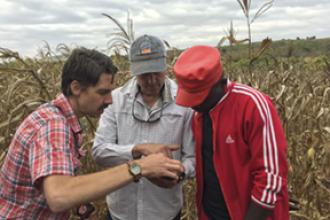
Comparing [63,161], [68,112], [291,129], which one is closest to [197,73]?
[68,112]

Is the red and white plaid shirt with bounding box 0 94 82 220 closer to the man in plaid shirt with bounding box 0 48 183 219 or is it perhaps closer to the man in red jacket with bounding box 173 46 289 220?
the man in plaid shirt with bounding box 0 48 183 219

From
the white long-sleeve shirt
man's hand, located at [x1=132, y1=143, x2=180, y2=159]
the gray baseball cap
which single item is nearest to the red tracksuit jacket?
man's hand, located at [x1=132, y1=143, x2=180, y2=159]

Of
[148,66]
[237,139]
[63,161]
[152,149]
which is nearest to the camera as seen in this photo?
[63,161]

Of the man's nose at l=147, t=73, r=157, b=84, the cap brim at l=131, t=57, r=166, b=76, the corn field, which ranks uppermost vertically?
the cap brim at l=131, t=57, r=166, b=76

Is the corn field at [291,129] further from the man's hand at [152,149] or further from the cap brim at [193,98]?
the cap brim at [193,98]

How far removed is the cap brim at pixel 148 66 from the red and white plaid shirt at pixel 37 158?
52 centimetres

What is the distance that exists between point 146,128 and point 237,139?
56cm

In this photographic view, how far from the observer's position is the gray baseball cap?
248cm

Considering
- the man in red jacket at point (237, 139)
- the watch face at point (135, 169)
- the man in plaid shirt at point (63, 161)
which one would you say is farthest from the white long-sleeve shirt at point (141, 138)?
the watch face at point (135, 169)

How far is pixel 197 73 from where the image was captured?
6.98ft

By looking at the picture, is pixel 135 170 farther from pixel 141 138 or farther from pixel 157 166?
pixel 141 138

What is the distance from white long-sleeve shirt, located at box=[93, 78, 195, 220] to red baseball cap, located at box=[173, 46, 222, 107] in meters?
0.32

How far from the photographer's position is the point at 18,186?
1.99 meters

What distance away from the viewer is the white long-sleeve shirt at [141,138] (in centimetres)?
253
